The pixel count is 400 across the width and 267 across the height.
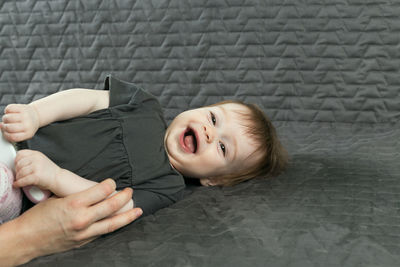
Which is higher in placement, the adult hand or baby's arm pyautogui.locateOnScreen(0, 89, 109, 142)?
baby's arm pyautogui.locateOnScreen(0, 89, 109, 142)

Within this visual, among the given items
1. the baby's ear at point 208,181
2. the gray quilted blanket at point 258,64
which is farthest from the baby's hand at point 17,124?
the baby's ear at point 208,181

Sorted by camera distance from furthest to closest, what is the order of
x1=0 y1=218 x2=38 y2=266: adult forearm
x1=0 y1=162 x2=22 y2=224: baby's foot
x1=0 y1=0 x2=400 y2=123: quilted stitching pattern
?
x1=0 y1=0 x2=400 y2=123: quilted stitching pattern
x1=0 y1=162 x2=22 y2=224: baby's foot
x1=0 y1=218 x2=38 y2=266: adult forearm

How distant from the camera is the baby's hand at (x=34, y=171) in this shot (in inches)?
34.5

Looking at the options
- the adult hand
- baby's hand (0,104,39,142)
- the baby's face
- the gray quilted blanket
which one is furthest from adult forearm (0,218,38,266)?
the baby's face

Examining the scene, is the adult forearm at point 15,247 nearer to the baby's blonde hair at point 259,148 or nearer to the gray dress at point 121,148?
the gray dress at point 121,148

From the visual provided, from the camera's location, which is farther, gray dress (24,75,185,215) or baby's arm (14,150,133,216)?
gray dress (24,75,185,215)

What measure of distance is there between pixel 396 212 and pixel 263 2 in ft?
2.86

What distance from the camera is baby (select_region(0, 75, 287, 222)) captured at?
0.94 metres

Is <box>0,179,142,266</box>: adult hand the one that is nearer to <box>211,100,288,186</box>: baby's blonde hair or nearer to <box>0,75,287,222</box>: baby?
<box>0,75,287,222</box>: baby

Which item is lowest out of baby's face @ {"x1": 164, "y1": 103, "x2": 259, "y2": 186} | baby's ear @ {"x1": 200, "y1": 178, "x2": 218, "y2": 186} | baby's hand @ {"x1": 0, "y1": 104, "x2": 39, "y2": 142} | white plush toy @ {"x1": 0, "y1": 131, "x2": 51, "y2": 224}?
baby's ear @ {"x1": 200, "y1": 178, "x2": 218, "y2": 186}

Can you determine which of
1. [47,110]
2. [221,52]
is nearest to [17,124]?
[47,110]

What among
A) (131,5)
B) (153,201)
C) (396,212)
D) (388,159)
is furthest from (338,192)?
(131,5)

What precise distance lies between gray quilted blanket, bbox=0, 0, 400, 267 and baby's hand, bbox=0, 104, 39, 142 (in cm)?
38

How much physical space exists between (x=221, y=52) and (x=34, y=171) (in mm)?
868
